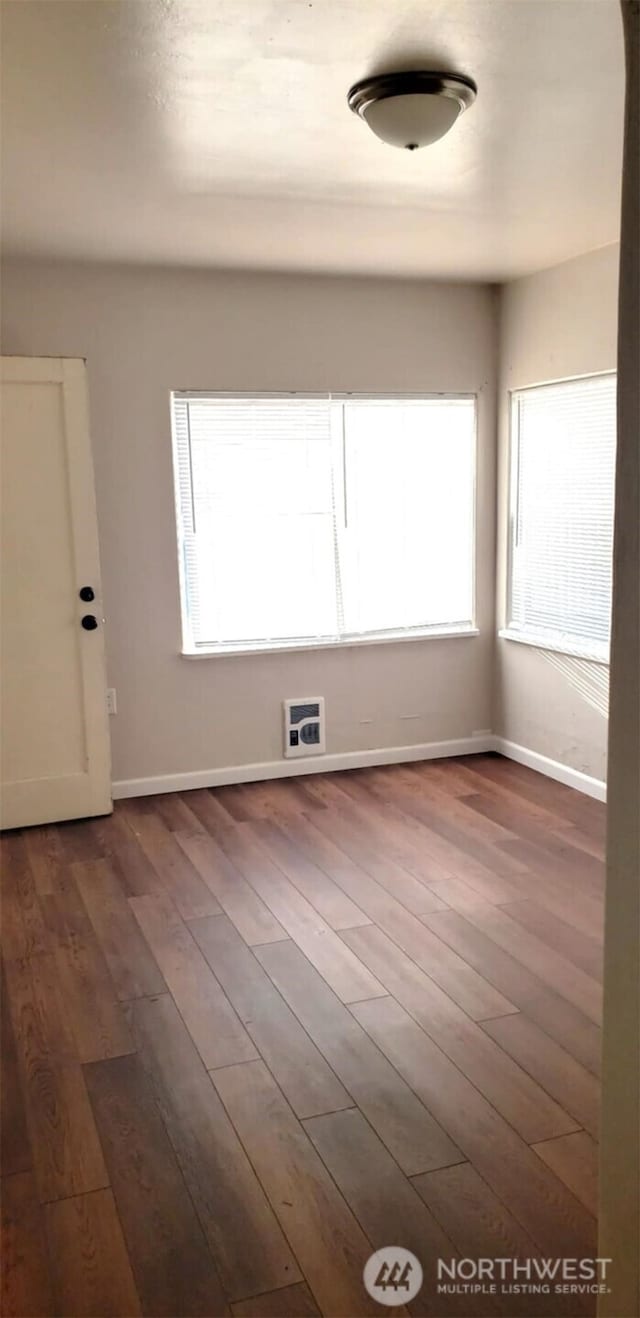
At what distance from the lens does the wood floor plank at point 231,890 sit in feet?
10.8

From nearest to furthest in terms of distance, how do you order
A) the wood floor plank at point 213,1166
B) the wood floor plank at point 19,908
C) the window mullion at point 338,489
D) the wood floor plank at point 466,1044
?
the wood floor plank at point 213,1166 < the wood floor plank at point 466,1044 < the wood floor plank at point 19,908 < the window mullion at point 338,489

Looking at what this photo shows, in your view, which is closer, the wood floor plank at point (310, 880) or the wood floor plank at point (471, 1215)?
the wood floor plank at point (471, 1215)

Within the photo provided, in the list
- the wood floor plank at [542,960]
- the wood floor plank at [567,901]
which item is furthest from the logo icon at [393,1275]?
the wood floor plank at [567,901]

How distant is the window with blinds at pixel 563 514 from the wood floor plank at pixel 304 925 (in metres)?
1.83

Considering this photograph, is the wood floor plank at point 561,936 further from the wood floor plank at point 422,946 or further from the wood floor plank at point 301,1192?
the wood floor plank at point 301,1192

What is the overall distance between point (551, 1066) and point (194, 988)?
1075 mm

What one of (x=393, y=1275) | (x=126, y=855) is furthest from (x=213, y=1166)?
(x=126, y=855)

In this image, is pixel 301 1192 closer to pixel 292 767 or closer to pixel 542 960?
pixel 542 960

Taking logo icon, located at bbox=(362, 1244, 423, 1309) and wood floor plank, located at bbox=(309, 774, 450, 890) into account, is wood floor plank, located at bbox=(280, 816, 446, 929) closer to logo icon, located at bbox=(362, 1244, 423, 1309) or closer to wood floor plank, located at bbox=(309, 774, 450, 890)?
wood floor plank, located at bbox=(309, 774, 450, 890)

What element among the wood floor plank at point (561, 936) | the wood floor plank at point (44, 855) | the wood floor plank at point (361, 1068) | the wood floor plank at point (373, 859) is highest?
the wood floor plank at point (44, 855)

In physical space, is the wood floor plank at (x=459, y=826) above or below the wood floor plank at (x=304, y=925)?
above

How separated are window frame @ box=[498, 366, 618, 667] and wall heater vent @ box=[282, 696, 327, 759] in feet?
3.66

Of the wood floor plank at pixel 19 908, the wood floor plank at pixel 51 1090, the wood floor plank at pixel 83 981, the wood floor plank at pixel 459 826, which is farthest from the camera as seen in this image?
the wood floor plank at pixel 459 826

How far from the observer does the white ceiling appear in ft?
6.66
